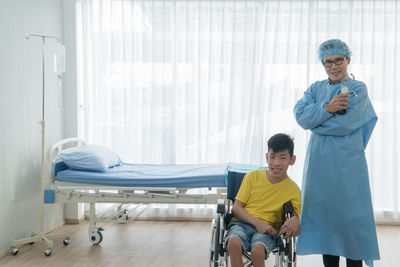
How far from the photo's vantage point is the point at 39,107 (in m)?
4.32

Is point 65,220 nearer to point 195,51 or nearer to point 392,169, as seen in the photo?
point 195,51

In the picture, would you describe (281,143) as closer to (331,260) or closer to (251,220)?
(251,220)

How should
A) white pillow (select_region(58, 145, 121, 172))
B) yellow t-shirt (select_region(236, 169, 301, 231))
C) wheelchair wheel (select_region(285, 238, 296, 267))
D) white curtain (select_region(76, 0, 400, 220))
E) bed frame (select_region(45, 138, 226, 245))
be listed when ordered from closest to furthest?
wheelchair wheel (select_region(285, 238, 296, 267))
yellow t-shirt (select_region(236, 169, 301, 231))
bed frame (select_region(45, 138, 226, 245))
white pillow (select_region(58, 145, 121, 172))
white curtain (select_region(76, 0, 400, 220))

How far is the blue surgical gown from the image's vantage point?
2.58 meters

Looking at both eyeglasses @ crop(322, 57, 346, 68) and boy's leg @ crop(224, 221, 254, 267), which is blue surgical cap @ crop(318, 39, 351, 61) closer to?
eyeglasses @ crop(322, 57, 346, 68)

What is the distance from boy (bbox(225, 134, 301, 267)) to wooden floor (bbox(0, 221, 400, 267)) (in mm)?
1009

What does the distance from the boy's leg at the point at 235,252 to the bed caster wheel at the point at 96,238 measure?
5.69ft

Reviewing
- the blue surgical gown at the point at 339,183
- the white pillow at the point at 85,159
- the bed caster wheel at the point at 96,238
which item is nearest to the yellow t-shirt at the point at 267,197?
the blue surgical gown at the point at 339,183

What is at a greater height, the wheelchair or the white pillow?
the white pillow

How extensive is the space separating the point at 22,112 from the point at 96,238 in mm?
1143

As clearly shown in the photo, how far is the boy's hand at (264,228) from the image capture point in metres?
2.55

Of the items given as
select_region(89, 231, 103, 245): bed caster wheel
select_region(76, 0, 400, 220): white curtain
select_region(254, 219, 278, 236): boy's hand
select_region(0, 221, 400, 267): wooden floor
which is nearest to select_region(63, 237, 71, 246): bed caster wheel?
select_region(0, 221, 400, 267): wooden floor

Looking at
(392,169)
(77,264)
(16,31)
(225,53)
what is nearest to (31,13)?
(16,31)

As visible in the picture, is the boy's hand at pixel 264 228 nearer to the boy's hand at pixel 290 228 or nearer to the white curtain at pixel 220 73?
the boy's hand at pixel 290 228
